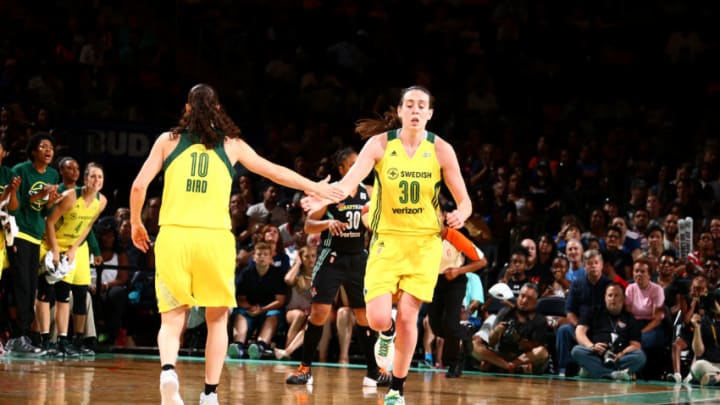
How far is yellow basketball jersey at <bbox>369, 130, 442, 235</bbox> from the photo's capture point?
304 inches

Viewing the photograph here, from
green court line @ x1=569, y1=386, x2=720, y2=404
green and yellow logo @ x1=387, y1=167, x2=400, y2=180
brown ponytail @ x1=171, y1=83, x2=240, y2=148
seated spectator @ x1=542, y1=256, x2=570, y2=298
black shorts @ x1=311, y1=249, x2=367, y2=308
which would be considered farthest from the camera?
seated spectator @ x1=542, y1=256, x2=570, y2=298

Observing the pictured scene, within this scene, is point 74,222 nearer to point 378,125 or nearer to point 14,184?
point 14,184

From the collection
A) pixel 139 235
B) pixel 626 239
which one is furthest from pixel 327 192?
pixel 626 239

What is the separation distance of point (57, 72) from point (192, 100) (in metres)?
10.7

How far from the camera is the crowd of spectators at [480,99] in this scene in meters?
13.7

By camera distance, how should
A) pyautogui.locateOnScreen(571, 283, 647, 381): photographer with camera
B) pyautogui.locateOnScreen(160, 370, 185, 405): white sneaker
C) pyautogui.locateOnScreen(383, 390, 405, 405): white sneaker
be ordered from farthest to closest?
1. pyautogui.locateOnScreen(571, 283, 647, 381): photographer with camera
2. pyautogui.locateOnScreen(383, 390, 405, 405): white sneaker
3. pyautogui.locateOnScreen(160, 370, 185, 405): white sneaker

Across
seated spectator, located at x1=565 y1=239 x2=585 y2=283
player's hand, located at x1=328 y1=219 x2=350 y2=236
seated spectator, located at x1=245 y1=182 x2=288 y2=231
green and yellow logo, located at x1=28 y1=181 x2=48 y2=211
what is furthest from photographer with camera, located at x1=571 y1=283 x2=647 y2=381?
green and yellow logo, located at x1=28 y1=181 x2=48 y2=211

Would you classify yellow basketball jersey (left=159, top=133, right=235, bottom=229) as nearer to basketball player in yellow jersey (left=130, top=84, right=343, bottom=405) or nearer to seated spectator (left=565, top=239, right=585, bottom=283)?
basketball player in yellow jersey (left=130, top=84, right=343, bottom=405)

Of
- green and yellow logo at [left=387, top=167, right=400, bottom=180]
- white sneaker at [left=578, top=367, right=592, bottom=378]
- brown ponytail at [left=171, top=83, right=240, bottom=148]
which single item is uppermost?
brown ponytail at [left=171, top=83, right=240, bottom=148]

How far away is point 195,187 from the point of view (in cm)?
680

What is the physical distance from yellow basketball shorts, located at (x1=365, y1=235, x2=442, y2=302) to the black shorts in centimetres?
226

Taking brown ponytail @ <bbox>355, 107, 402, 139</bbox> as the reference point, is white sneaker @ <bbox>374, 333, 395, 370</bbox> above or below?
below

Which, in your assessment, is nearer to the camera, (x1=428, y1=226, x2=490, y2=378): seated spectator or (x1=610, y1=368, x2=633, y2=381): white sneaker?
(x1=428, y1=226, x2=490, y2=378): seated spectator

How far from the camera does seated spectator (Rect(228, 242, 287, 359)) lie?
1371cm
